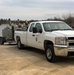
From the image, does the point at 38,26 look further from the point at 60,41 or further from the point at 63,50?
the point at 63,50

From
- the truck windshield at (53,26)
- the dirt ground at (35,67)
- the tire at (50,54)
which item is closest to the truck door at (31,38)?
the truck windshield at (53,26)

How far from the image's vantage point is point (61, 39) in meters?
10.0

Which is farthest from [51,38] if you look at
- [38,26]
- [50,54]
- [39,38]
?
[38,26]

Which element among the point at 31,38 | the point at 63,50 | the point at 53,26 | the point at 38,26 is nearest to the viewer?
the point at 63,50

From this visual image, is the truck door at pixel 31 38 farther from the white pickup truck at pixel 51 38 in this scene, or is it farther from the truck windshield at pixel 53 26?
the truck windshield at pixel 53 26

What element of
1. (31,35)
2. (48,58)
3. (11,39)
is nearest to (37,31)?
(31,35)

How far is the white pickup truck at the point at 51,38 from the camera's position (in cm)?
998

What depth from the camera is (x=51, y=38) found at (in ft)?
34.5

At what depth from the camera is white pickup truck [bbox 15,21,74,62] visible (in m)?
9.98

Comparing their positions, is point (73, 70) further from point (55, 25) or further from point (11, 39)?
point (11, 39)

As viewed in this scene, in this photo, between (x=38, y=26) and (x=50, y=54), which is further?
(x=38, y=26)

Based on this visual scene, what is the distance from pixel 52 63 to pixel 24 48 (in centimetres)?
555

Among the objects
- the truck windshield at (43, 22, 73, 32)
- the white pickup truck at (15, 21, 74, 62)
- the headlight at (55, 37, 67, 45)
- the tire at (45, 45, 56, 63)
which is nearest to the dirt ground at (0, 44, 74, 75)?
the tire at (45, 45, 56, 63)

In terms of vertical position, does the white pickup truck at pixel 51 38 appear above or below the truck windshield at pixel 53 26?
below
